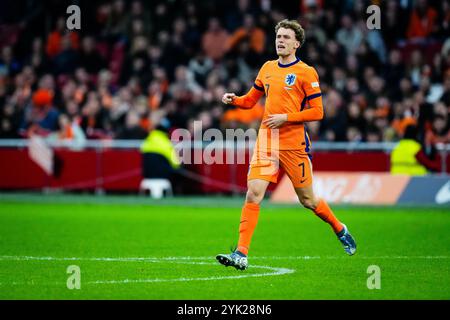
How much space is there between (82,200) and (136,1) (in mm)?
8168

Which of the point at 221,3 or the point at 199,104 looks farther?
the point at 221,3

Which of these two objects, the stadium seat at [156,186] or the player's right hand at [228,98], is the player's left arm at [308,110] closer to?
the player's right hand at [228,98]

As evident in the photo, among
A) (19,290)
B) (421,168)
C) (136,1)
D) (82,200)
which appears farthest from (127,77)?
(19,290)

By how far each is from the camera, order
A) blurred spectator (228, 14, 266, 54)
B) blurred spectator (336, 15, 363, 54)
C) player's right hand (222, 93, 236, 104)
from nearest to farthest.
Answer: player's right hand (222, 93, 236, 104) → blurred spectator (336, 15, 363, 54) → blurred spectator (228, 14, 266, 54)

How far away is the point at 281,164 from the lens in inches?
449

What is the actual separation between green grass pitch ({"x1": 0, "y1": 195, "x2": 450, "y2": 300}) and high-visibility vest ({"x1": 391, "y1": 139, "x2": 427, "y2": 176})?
37.8 inches

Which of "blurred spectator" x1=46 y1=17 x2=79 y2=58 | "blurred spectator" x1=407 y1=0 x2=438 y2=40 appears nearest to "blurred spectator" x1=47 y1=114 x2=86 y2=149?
"blurred spectator" x1=46 y1=17 x2=79 y2=58

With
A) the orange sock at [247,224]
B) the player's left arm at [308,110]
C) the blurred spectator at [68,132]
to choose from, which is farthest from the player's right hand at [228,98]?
the blurred spectator at [68,132]

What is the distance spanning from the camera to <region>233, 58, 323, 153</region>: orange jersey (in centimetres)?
1122

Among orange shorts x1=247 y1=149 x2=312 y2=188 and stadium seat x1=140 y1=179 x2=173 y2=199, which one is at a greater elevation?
orange shorts x1=247 y1=149 x2=312 y2=188

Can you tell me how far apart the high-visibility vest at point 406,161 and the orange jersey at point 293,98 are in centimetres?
1025

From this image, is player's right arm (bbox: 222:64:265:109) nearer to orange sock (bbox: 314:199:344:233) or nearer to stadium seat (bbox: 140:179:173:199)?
orange sock (bbox: 314:199:344:233)
